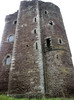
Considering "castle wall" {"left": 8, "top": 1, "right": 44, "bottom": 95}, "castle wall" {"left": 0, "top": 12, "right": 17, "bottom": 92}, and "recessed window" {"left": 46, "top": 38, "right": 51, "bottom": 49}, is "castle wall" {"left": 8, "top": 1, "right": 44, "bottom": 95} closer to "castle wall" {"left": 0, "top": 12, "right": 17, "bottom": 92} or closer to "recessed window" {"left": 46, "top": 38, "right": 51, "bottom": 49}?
"recessed window" {"left": 46, "top": 38, "right": 51, "bottom": 49}

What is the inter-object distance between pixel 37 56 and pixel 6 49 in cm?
596

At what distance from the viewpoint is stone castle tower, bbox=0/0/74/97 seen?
12.1m

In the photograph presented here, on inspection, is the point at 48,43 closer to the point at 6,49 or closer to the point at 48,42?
the point at 48,42

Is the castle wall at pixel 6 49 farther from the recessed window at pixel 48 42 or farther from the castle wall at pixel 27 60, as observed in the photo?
the recessed window at pixel 48 42

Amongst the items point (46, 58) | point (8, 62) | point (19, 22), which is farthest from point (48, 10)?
point (8, 62)

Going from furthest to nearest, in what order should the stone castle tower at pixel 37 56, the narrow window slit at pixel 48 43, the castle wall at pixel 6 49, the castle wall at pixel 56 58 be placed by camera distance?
the castle wall at pixel 6 49 < the narrow window slit at pixel 48 43 < the stone castle tower at pixel 37 56 < the castle wall at pixel 56 58

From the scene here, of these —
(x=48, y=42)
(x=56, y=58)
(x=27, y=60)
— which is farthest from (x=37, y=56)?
(x=48, y=42)

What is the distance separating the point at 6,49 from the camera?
17.3 metres

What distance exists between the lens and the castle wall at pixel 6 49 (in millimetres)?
14711

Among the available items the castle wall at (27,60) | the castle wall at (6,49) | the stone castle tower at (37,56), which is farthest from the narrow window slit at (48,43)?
the castle wall at (6,49)

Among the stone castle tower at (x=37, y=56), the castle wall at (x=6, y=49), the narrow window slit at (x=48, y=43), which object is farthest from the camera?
the castle wall at (x=6, y=49)

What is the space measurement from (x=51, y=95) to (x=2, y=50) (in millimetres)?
9880

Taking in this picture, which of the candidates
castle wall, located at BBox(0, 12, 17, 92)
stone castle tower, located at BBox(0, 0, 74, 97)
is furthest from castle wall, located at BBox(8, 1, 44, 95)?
castle wall, located at BBox(0, 12, 17, 92)

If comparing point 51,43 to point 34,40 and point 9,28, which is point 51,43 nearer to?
point 34,40
